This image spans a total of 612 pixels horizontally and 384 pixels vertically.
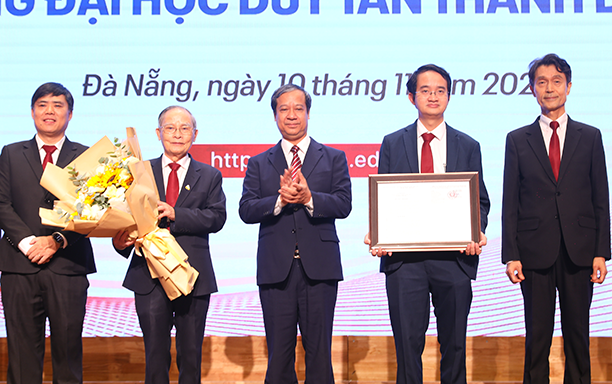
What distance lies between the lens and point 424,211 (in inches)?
102

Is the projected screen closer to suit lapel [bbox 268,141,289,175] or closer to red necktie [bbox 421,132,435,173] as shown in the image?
suit lapel [bbox 268,141,289,175]

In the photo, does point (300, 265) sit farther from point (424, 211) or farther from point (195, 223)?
point (424, 211)

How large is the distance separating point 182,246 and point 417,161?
1.20 meters

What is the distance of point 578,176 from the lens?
105 inches

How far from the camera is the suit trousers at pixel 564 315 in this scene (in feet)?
8.65

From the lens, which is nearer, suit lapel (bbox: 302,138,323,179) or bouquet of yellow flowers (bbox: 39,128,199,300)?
bouquet of yellow flowers (bbox: 39,128,199,300)

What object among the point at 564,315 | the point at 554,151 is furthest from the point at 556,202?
the point at 564,315

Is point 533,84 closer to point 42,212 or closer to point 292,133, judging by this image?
point 292,133

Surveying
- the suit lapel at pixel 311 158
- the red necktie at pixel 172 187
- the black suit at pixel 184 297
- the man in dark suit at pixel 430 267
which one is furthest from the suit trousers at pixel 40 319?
the man in dark suit at pixel 430 267

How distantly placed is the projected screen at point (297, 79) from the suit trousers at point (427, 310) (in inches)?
40.9

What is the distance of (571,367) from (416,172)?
1.18 m

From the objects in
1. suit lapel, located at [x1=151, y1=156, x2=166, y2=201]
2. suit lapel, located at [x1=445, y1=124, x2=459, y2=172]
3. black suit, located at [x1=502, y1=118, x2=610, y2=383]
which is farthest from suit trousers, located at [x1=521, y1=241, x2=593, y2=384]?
suit lapel, located at [x1=151, y1=156, x2=166, y2=201]

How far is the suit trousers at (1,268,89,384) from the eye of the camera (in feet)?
8.96

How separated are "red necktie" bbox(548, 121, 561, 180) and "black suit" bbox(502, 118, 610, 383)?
0.03 metres
